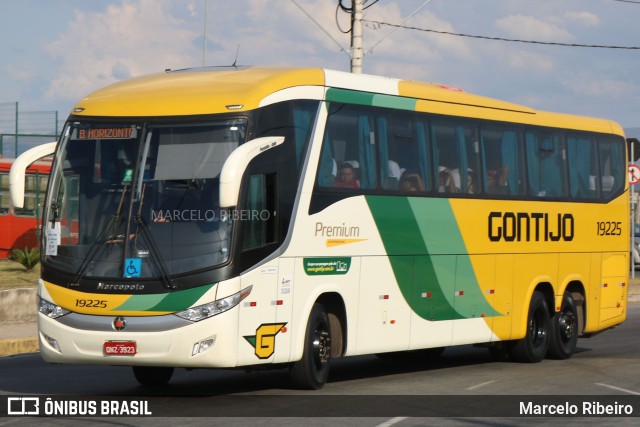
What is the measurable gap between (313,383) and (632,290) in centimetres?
2250

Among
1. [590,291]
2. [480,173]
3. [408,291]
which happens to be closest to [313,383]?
[408,291]

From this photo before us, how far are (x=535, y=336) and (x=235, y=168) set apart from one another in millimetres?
8222

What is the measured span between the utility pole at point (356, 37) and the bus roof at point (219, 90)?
37.2 feet

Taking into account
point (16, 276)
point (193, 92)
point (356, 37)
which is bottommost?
point (16, 276)

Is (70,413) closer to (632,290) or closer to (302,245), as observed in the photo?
(302,245)

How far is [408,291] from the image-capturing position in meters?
15.9

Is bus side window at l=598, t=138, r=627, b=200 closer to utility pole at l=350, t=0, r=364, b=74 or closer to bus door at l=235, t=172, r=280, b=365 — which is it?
utility pole at l=350, t=0, r=364, b=74

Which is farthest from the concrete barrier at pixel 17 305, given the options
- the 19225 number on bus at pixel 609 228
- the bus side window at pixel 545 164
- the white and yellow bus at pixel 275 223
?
the 19225 number on bus at pixel 609 228

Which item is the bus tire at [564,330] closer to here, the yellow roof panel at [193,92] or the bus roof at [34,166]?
the yellow roof panel at [193,92]

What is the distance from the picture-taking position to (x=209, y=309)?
12562 millimetres

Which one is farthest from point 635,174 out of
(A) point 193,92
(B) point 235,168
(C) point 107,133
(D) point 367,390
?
(B) point 235,168

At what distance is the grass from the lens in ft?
84.0

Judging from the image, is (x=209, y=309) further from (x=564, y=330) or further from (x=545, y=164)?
(x=564, y=330)

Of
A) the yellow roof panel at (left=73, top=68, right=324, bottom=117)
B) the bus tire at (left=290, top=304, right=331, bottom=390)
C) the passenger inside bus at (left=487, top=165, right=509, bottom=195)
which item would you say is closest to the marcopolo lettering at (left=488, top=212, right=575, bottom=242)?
the passenger inside bus at (left=487, top=165, right=509, bottom=195)
